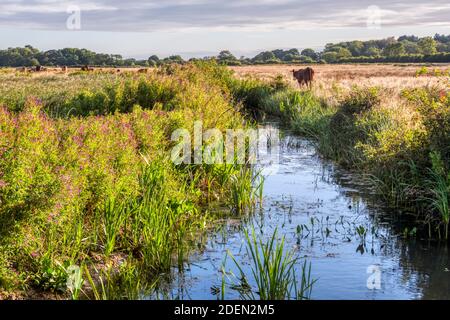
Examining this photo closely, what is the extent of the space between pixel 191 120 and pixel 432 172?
17.7 feet

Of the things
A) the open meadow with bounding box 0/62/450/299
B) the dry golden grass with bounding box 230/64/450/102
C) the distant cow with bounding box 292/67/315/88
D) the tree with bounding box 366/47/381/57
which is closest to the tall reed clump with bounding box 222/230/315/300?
the open meadow with bounding box 0/62/450/299

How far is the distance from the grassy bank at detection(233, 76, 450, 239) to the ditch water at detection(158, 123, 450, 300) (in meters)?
0.51

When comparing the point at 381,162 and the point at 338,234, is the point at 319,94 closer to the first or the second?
the point at 381,162

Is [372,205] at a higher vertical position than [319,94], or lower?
lower

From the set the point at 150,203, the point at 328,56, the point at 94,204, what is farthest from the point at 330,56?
the point at 94,204

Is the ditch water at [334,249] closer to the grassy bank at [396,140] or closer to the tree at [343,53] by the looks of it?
the grassy bank at [396,140]

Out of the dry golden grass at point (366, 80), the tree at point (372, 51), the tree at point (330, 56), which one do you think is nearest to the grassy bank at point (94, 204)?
the dry golden grass at point (366, 80)

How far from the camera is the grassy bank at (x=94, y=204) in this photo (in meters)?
6.51

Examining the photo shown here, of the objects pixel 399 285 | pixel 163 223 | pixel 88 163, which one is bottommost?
pixel 399 285

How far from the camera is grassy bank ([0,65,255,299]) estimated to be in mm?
6508

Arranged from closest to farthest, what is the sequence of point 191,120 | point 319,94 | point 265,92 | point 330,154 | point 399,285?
point 399,285 < point 191,120 < point 330,154 < point 319,94 < point 265,92

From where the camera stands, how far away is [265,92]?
30.0 metres
